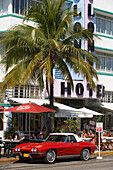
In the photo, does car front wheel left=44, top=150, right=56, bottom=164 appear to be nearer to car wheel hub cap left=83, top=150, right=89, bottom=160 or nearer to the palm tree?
car wheel hub cap left=83, top=150, right=89, bottom=160

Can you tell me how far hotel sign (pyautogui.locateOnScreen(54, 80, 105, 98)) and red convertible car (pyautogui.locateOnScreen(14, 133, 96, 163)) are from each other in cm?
1004

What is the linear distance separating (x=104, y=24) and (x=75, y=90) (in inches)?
333

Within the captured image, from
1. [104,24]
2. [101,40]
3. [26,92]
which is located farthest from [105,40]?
[26,92]

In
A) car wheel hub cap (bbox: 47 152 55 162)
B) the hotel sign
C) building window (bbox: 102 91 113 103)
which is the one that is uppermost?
the hotel sign

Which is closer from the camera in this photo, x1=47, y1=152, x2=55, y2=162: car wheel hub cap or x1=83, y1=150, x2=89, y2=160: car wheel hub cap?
x1=47, y1=152, x2=55, y2=162: car wheel hub cap

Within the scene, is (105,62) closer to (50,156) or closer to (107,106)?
(107,106)

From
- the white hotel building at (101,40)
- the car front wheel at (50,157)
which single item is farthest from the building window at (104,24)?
the car front wheel at (50,157)

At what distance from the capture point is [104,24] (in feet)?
113

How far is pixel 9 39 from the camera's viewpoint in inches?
850

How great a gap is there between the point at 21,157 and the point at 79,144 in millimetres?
2881

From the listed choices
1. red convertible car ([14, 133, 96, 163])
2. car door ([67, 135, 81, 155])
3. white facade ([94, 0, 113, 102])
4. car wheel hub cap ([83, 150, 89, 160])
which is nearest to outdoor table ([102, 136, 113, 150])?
red convertible car ([14, 133, 96, 163])

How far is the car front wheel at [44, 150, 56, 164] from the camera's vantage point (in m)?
16.7

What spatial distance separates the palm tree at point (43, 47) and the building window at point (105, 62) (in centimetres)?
1107

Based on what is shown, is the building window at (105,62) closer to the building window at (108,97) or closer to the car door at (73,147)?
the building window at (108,97)
